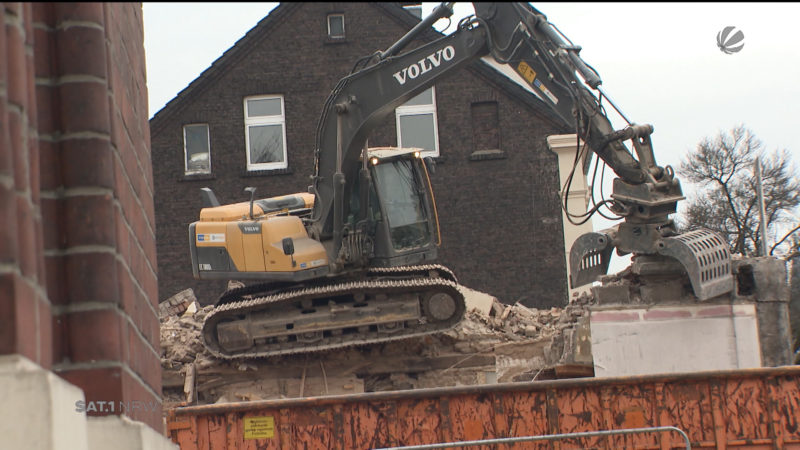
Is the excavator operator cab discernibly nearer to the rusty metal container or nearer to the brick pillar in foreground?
the rusty metal container

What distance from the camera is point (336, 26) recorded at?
→ 24953mm

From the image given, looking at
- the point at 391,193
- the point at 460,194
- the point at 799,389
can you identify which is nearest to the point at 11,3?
the point at 799,389

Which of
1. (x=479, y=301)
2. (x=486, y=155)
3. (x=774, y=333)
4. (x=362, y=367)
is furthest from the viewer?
(x=486, y=155)

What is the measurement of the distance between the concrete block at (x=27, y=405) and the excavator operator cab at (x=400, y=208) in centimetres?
1241

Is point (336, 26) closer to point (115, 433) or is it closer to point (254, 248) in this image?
point (254, 248)

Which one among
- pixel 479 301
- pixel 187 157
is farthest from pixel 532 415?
pixel 187 157

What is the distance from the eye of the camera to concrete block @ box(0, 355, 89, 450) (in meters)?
1.68

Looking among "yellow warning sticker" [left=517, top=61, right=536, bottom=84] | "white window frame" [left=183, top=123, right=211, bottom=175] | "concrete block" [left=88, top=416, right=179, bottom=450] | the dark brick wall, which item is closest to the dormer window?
"white window frame" [left=183, top=123, right=211, bottom=175]

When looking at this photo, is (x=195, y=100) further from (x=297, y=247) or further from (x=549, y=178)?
(x=297, y=247)

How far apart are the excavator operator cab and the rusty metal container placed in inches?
249

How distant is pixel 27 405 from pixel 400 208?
12.7m

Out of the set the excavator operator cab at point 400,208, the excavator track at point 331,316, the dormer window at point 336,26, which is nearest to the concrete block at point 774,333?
the excavator track at point 331,316

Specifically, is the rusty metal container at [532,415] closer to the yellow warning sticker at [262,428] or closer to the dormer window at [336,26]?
the yellow warning sticker at [262,428]

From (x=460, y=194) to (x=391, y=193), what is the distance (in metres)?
10.2
